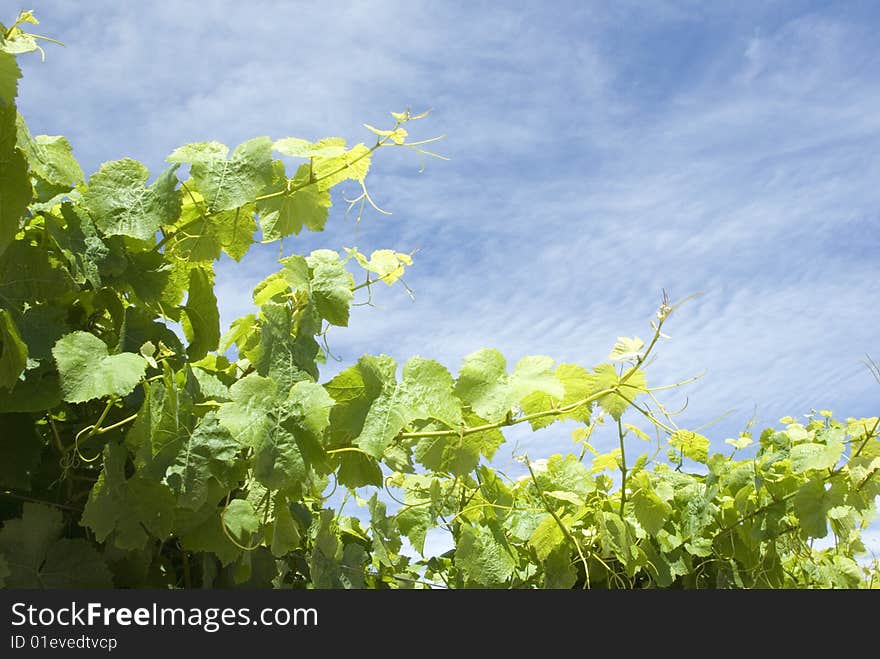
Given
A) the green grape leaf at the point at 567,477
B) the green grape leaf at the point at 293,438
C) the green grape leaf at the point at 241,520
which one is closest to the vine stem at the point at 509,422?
Answer: the green grape leaf at the point at 293,438

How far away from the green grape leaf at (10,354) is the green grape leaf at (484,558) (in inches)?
44.5

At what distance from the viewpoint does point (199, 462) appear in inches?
56.0

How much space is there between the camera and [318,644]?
4.92ft

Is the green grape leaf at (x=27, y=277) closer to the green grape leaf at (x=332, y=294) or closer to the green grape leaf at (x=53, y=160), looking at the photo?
the green grape leaf at (x=53, y=160)

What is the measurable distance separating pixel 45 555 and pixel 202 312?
585 millimetres

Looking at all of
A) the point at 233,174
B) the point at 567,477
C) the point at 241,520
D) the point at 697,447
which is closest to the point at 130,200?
the point at 233,174

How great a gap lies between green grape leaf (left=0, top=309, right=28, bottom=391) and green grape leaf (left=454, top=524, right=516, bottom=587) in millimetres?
1131

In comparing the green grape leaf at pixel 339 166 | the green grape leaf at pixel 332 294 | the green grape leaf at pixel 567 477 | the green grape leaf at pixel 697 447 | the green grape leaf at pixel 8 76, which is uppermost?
the green grape leaf at pixel 339 166

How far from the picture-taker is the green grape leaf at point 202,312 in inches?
68.6

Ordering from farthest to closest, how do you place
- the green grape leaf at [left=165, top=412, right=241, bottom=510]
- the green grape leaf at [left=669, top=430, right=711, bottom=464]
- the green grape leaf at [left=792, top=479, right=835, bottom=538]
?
the green grape leaf at [left=669, top=430, right=711, bottom=464] < the green grape leaf at [left=792, top=479, right=835, bottom=538] < the green grape leaf at [left=165, top=412, right=241, bottom=510]

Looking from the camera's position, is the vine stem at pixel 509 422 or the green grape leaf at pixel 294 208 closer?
the vine stem at pixel 509 422

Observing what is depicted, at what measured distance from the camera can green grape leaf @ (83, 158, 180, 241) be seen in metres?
1.58

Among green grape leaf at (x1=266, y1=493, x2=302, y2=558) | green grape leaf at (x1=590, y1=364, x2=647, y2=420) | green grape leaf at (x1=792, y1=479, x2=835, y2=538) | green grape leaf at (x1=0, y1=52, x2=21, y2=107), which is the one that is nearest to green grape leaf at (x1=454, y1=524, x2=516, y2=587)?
green grape leaf at (x1=266, y1=493, x2=302, y2=558)

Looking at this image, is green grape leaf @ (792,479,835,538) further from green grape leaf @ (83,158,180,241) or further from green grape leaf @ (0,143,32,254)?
green grape leaf @ (0,143,32,254)
